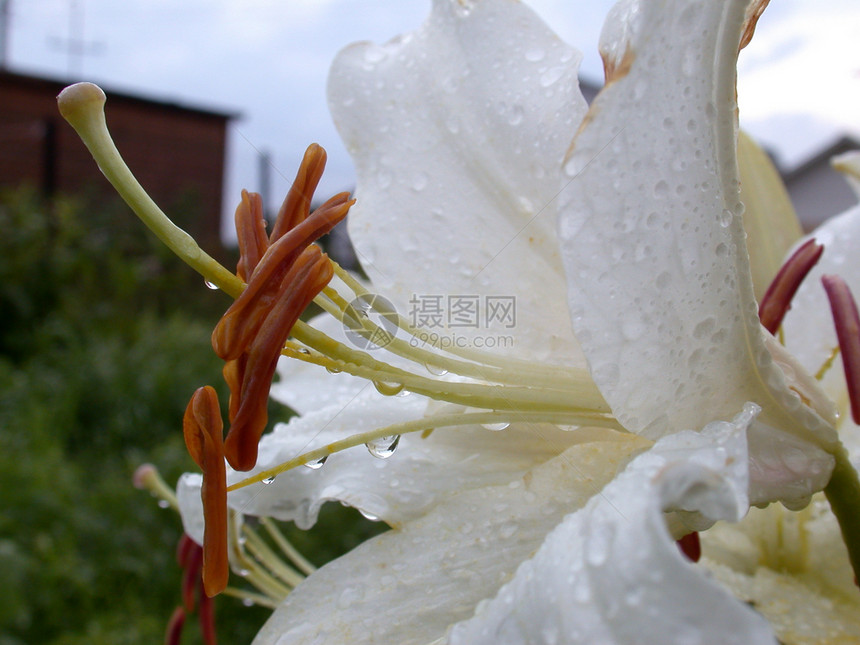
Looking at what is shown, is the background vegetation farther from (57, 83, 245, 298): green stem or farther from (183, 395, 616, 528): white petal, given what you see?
(57, 83, 245, 298): green stem

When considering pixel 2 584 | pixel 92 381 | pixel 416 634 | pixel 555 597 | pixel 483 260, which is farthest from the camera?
pixel 92 381

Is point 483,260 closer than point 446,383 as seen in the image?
No

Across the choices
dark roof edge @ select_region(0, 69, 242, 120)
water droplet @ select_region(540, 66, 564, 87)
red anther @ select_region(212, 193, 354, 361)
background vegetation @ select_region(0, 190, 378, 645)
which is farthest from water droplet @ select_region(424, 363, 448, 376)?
dark roof edge @ select_region(0, 69, 242, 120)

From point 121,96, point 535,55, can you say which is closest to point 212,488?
point 535,55

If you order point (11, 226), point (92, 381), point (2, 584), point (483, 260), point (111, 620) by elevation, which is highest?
point (11, 226)

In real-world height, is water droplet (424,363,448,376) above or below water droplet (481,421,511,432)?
above

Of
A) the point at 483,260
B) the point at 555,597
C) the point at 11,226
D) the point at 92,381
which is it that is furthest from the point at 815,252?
the point at 11,226

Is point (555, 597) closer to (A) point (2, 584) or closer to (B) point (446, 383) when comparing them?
(B) point (446, 383)
